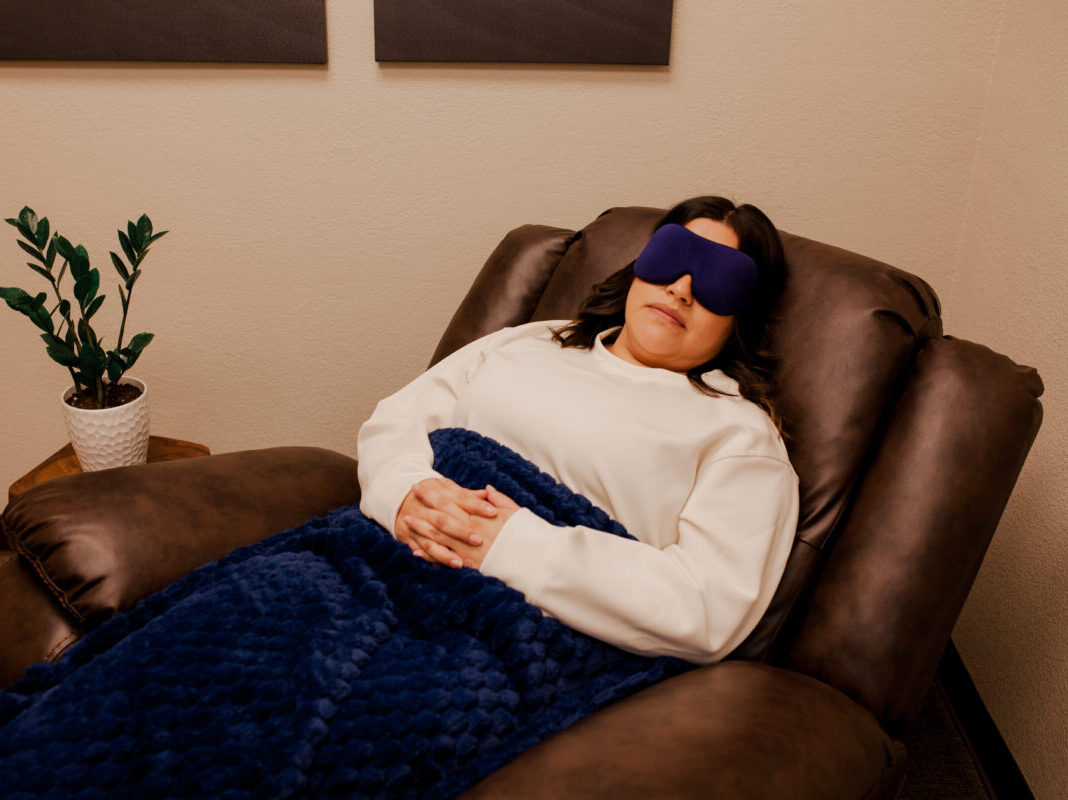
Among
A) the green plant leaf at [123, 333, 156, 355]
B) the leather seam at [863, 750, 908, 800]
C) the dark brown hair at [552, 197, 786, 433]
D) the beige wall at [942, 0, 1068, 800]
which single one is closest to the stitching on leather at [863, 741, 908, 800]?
the leather seam at [863, 750, 908, 800]

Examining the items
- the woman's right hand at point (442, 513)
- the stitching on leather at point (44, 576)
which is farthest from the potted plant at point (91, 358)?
the woman's right hand at point (442, 513)

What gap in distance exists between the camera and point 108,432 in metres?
1.65

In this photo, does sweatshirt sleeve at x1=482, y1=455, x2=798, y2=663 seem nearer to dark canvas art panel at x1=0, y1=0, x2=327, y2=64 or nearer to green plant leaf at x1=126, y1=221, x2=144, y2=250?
green plant leaf at x1=126, y1=221, x2=144, y2=250

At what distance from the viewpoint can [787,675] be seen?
101 centimetres

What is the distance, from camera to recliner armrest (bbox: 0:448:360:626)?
1086 millimetres

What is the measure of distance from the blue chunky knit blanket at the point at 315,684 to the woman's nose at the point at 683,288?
1.27 feet

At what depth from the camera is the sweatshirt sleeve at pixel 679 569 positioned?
1011 mm

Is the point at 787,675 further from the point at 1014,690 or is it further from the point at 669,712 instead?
the point at 1014,690

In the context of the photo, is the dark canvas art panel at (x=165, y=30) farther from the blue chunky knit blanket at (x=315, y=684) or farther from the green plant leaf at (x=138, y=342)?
the blue chunky knit blanket at (x=315, y=684)

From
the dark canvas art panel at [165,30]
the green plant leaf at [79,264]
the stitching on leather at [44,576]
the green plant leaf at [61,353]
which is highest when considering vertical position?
the dark canvas art panel at [165,30]

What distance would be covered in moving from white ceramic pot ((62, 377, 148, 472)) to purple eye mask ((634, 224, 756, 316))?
1.15 metres

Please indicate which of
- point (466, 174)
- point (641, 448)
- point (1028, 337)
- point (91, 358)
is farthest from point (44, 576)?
point (1028, 337)

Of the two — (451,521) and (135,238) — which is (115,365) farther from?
(451,521)

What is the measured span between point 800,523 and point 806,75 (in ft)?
3.74
